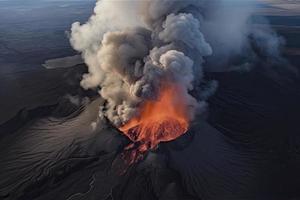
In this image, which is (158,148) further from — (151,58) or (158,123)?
(151,58)

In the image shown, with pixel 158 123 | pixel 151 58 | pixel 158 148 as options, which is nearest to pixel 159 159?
pixel 158 148

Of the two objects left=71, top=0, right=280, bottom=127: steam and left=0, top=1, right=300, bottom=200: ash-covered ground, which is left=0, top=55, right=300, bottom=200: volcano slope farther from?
left=71, top=0, right=280, bottom=127: steam

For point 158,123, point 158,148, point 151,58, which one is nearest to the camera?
point 158,148

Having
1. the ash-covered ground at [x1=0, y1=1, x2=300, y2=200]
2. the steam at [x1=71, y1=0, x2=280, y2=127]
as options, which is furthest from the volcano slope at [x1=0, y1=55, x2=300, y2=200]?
the steam at [x1=71, y1=0, x2=280, y2=127]

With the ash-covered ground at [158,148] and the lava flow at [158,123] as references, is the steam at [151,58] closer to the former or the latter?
the lava flow at [158,123]

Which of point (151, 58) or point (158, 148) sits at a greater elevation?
point (151, 58)

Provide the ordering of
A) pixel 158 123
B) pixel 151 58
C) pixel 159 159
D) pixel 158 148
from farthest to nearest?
pixel 151 58, pixel 158 123, pixel 158 148, pixel 159 159
